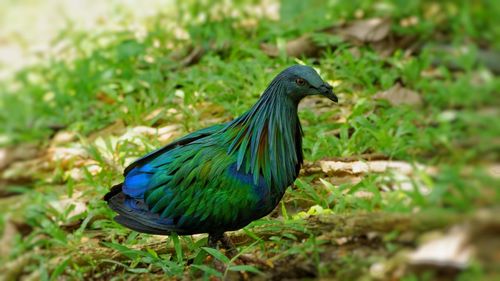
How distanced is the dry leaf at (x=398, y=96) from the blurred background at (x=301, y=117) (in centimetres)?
1

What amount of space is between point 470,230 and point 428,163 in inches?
17.1

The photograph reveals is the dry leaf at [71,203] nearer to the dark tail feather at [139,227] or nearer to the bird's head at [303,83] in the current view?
the dark tail feather at [139,227]

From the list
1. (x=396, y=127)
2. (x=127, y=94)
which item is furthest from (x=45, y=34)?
(x=396, y=127)

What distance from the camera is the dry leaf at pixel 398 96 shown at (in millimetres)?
5273

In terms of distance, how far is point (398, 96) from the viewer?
5383 mm

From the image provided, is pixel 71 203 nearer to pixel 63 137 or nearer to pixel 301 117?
pixel 63 137

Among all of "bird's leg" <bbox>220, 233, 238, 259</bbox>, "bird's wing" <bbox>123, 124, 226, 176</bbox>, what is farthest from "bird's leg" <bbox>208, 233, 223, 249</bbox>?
"bird's wing" <bbox>123, 124, 226, 176</bbox>

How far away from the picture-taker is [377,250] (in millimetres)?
2828

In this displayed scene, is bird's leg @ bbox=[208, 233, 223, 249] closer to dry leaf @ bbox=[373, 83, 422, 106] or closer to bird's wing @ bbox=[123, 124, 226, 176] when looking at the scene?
bird's wing @ bbox=[123, 124, 226, 176]

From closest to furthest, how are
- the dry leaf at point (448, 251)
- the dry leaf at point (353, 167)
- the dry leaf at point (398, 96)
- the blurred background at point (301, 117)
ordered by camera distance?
1. the dry leaf at point (448, 251)
2. the blurred background at point (301, 117)
3. the dry leaf at point (353, 167)
4. the dry leaf at point (398, 96)

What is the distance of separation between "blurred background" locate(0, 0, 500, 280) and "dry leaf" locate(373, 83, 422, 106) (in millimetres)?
13

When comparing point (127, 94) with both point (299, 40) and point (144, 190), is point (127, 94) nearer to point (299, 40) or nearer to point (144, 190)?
point (299, 40)

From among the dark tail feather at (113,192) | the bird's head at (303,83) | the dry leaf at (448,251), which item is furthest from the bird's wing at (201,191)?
the dry leaf at (448,251)

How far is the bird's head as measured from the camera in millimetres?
3631
